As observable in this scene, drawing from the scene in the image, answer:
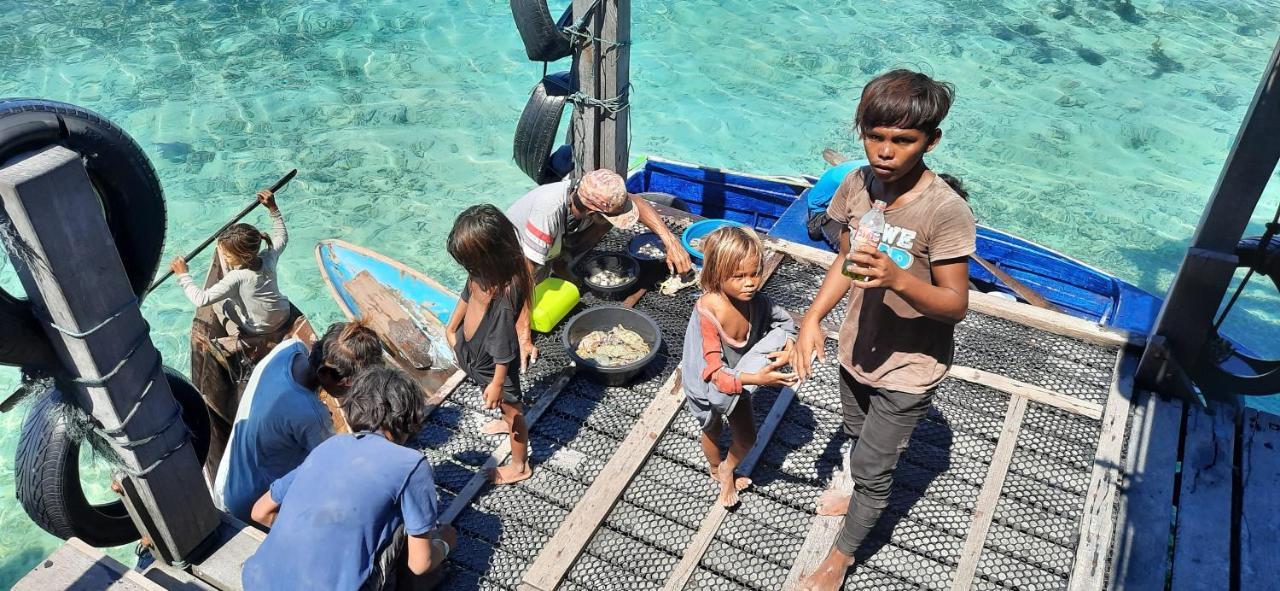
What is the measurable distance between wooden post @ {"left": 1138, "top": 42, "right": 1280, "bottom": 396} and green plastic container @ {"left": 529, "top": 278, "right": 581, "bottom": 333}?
3667mm

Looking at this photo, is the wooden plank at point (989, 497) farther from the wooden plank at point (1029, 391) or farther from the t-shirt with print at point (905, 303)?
the t-shirt with print at point (905, 303)

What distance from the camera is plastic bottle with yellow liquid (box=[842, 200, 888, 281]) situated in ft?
9.76

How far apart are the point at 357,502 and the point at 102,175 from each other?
1.63 m

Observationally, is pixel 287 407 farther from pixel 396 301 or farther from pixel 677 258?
pixel 396 301

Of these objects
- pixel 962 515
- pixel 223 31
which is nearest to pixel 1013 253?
pixel 962 515

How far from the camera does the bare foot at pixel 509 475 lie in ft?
15.7

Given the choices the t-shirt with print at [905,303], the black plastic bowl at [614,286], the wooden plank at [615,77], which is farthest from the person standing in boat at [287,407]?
the wooden plank at [615,77]

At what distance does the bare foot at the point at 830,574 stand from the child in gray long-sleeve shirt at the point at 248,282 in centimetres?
446

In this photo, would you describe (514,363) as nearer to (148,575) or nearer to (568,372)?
(568,372)

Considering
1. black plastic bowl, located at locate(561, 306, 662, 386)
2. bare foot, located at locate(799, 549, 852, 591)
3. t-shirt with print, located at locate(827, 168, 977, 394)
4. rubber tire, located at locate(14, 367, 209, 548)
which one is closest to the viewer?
t-shirt with print, located at locate(827, 168, 977, 394)

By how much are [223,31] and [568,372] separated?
601 inches

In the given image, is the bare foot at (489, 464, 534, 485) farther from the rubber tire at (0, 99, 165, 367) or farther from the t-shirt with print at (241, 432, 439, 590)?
the rubber tire at (0, 99, 165, 367)

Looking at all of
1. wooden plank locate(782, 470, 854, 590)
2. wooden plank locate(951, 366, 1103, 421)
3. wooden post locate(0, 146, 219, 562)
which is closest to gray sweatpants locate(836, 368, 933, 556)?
wooden plank locate(782, 470, 854, 590)

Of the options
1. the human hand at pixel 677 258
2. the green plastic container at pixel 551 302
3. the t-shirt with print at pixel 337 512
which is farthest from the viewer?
the green plastic container at pixel 551 302
